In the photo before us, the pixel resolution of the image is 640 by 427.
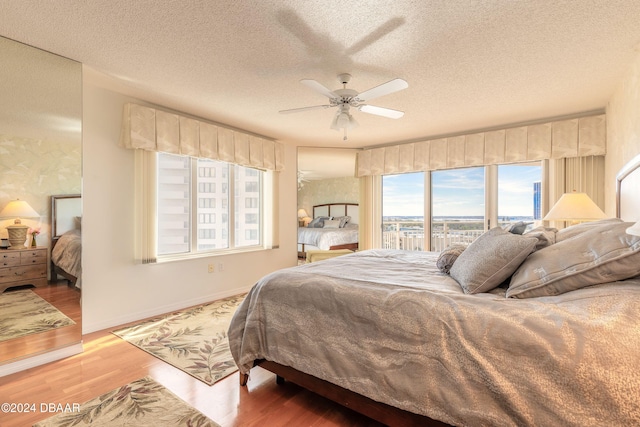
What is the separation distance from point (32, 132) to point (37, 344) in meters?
1.63

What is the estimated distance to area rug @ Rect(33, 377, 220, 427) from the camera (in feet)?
5.27

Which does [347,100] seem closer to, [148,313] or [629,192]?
[629,192]

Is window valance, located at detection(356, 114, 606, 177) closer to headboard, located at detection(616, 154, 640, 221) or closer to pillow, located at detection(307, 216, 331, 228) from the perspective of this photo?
headboard, located at detection(616, 154, 640, 221)

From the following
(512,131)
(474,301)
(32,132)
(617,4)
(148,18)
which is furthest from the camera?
(512,131)

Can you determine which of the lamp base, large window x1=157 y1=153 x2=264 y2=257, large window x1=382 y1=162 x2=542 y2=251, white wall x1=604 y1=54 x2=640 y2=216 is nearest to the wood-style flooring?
the lamp base

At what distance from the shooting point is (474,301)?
132 centimetres

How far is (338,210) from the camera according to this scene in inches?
352

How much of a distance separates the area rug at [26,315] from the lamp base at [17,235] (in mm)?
347

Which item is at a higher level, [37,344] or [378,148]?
[378,148]

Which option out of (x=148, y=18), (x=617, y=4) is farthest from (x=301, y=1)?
(x=617, y=4)

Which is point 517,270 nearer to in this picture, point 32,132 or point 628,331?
point 628,331

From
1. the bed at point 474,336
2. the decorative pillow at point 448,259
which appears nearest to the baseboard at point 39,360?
the bed at point 474,336

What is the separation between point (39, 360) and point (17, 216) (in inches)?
43.4

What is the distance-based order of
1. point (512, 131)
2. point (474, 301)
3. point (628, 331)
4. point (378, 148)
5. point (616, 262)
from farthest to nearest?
1. point (378, 148)
2. point (512, 131)
3. point (474, 301)
4. point (616, 262)
5. point (628, 331)
